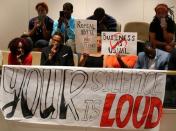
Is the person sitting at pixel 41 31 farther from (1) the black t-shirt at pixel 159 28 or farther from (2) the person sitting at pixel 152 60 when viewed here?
(2) the person sitting at pixel 152 60

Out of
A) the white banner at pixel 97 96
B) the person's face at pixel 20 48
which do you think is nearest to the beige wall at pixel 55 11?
the person's face at pixel 20 48

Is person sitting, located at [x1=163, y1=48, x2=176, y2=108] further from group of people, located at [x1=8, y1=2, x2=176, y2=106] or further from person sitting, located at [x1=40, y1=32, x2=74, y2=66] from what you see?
person sitting, located at [x1=40, y1=32, x2=74, y2=66]

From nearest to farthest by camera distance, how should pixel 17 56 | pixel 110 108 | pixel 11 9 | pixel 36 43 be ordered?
1. pixel 110 108
2. pixel 17 56
3. pixel 36 43
4. pixel 11 9

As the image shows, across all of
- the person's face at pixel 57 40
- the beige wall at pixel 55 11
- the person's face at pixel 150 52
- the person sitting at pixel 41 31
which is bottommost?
the person's face at pixel 150 52

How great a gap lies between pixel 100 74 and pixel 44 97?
653 mm

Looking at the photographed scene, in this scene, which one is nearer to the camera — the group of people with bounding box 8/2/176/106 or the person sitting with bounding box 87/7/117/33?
the group of people with bounding box 8/2/176/106

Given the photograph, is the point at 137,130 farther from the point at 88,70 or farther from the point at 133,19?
the point at 133,19

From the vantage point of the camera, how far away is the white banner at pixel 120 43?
580 cm

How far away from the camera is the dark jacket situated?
5.90 m

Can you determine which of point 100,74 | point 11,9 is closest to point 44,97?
point 100,74

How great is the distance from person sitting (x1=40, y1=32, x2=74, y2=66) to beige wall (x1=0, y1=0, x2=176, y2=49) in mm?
3101

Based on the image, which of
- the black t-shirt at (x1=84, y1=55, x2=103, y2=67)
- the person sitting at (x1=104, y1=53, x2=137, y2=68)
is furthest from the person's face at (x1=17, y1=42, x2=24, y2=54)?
the person sitting at (x1=104, y1=53, x2=137, y2=68)

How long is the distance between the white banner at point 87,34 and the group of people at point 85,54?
0.22m

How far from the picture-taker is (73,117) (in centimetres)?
502
